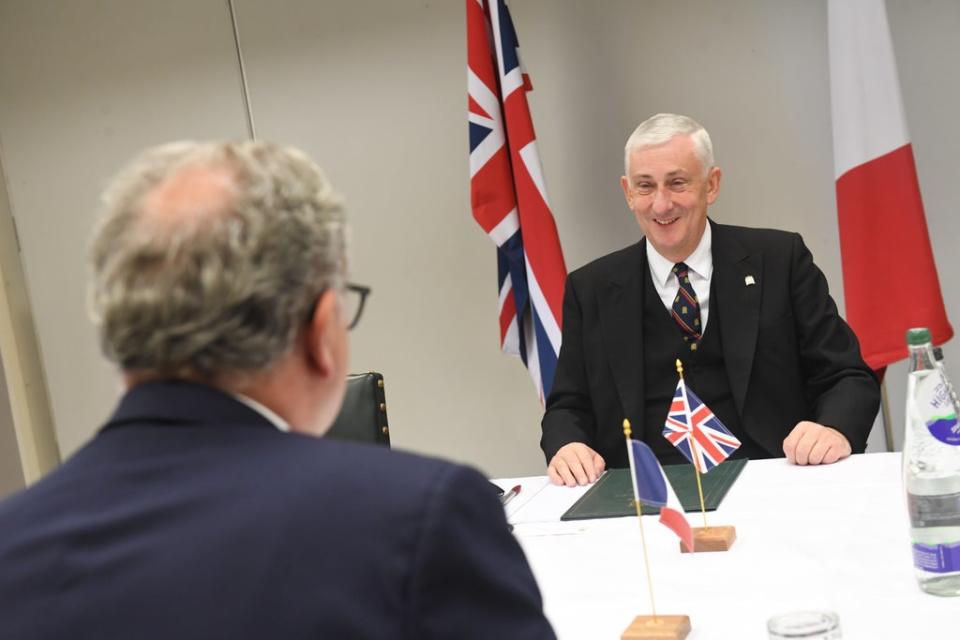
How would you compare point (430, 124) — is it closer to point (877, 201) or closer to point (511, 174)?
point (511, 174)

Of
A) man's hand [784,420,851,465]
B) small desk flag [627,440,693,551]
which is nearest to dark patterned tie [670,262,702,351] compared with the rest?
man's hand [784,420,851,465]

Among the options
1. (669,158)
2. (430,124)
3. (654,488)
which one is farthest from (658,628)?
(430,124)

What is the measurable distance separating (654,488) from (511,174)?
101 inches

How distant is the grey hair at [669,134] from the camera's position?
10.4 feet

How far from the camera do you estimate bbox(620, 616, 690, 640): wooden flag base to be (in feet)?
4.82

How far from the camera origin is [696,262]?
317 cm

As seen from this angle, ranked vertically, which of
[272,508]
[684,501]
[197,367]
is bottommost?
[684,501]

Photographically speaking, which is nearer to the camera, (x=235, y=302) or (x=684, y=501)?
(x=235, y=302)

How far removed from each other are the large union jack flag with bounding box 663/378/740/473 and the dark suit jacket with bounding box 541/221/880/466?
0.78 metres

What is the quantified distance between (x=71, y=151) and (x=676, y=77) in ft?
9.43

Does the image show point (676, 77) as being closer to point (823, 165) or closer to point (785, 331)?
point (823, 165)

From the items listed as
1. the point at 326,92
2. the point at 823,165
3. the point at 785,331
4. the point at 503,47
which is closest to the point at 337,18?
the point at 326,92

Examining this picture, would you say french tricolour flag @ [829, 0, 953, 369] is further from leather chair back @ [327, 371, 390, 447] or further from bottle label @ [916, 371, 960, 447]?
bottle label @ [916, 371, 960, 447]

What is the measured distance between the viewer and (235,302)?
2.96 ft
